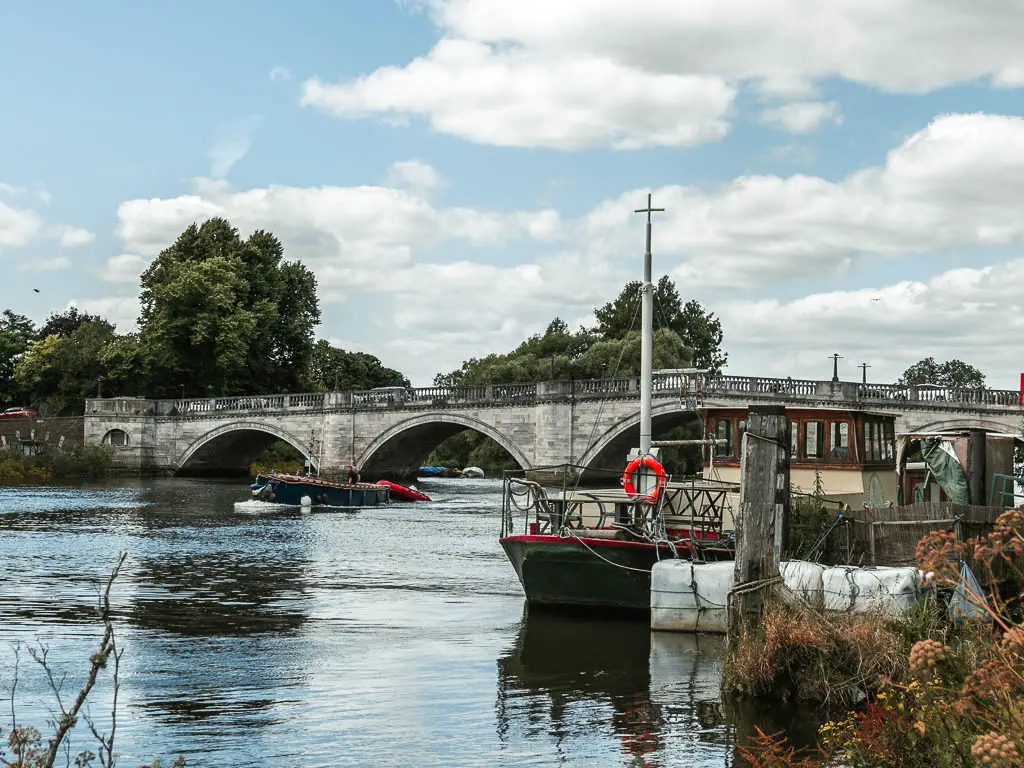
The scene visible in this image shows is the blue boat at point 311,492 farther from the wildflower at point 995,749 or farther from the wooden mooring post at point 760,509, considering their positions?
the wildflower at point 995,749

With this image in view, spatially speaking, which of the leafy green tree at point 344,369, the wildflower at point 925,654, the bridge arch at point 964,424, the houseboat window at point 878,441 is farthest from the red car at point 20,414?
the wildflower at point 925,654

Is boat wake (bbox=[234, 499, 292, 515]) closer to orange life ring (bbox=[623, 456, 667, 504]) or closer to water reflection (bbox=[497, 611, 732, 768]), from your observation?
orange life ring (bbox=[623, 456, 667, 504])

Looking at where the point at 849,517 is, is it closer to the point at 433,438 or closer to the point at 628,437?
the point at 628,437

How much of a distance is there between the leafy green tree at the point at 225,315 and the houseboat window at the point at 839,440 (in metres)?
45.4

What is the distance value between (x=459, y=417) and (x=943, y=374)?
231 ft

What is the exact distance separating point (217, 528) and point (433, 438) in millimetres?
26311

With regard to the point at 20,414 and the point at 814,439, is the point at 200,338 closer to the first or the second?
the point at 20,414

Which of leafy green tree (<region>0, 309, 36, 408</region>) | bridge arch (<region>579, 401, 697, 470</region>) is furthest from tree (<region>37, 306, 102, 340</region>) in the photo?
bridge arch (<region>579, 401, 697, 470</region>)

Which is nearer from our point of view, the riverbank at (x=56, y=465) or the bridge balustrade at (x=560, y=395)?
the bridge balustrade at (x=560, y=395)

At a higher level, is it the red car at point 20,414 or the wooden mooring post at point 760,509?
the red car at point 20,414

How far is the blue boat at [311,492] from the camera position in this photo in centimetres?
3984

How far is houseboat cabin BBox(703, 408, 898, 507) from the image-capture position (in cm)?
1675

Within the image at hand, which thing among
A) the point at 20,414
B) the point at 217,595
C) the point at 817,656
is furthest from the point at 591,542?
the point at 20,414

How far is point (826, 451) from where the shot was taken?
1686 cm
